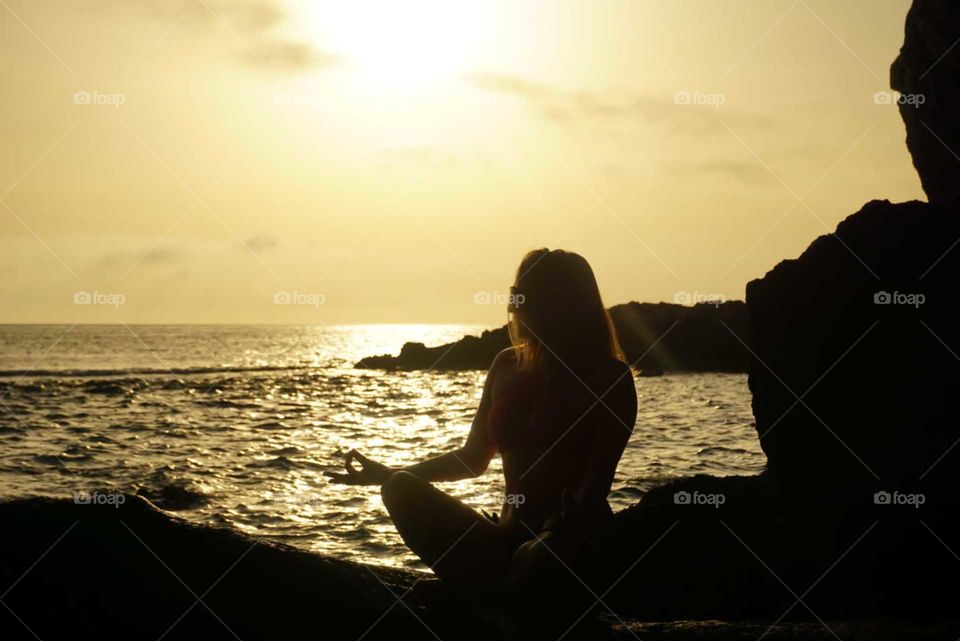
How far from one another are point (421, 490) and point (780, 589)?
195 inches

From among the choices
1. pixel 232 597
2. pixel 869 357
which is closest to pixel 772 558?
pixel 869 357

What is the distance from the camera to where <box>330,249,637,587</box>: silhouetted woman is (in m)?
4.27

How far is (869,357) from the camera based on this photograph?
34.6ft

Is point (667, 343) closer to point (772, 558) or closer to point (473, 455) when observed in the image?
point (772, 558)

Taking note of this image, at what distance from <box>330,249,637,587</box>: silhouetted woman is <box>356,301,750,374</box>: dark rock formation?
60.9m

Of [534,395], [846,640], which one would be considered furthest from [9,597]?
[846,640]

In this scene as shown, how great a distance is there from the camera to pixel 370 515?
13.1m

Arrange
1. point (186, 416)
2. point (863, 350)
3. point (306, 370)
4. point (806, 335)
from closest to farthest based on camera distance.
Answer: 1. point (863, 350)
2. point (806, 335)
3. point (186, 416)
4. point (306, 370)

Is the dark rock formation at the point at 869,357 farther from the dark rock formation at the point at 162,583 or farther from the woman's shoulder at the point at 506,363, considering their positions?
the dark rock formation at the point at 162,583

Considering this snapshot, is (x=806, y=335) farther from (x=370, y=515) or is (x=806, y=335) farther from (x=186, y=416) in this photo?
(x=186, y=416)
